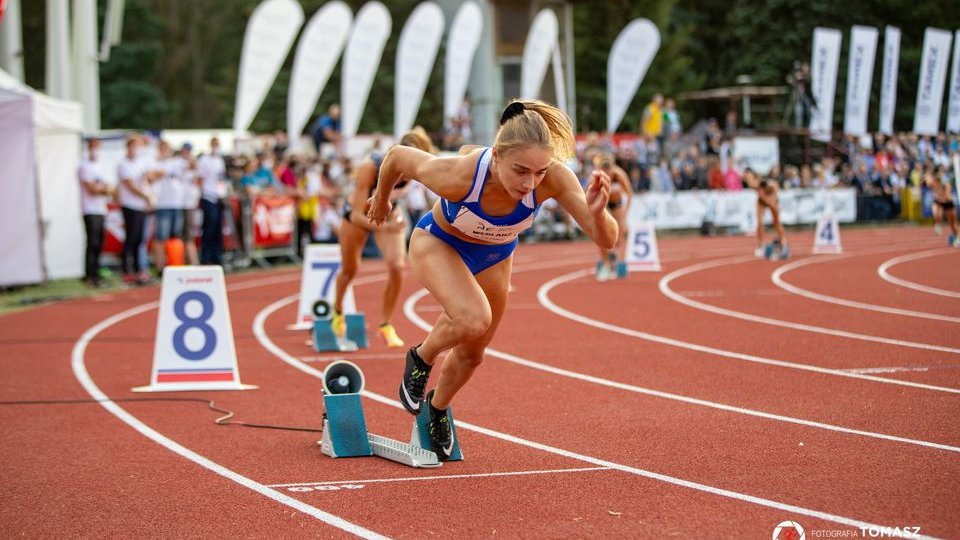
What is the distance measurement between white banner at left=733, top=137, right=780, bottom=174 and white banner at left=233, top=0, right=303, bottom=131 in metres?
13.6

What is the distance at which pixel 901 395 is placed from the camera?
7969 millimetres

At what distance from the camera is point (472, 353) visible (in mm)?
6328

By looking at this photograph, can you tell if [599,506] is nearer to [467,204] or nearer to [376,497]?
[376,497]

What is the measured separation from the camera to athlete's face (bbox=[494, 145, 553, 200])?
5.61 meters

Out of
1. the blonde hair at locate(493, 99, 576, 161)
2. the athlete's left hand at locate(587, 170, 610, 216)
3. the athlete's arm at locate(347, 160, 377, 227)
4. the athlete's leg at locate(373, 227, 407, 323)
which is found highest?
the blonde hair at locate(493, 99, 576, 161)

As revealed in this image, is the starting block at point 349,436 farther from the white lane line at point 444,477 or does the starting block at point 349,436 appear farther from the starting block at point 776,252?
the starting block at point 776,252

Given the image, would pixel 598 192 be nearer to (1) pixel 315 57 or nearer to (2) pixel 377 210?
(2) pixel 377 210

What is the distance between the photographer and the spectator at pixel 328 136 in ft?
80.1

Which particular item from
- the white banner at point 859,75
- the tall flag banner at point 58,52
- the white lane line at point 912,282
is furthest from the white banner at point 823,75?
the tall flag banner at point 58,52

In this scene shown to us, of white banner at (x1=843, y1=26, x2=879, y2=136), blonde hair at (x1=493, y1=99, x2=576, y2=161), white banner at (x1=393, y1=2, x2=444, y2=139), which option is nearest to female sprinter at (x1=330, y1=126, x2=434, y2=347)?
blonde hair at (x1=493, y1=99, x2=576, y2=161)

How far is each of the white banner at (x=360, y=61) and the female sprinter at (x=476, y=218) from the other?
22.1 meters

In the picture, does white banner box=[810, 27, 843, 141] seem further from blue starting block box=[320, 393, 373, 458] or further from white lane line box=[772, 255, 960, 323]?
blue starting block box=[320, 393, 373, 458]

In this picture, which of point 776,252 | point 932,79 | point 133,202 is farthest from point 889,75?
point 133,202

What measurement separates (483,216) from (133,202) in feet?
42.5
